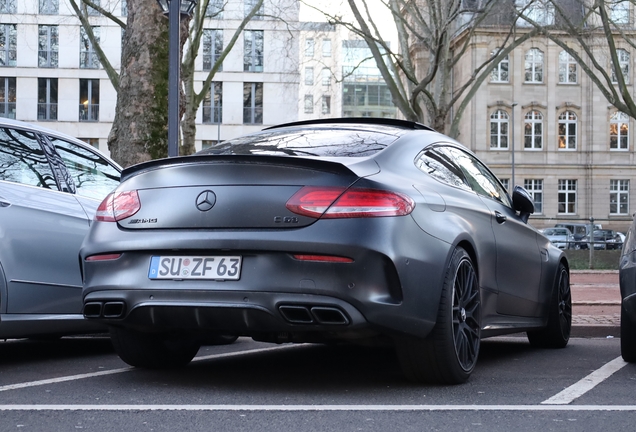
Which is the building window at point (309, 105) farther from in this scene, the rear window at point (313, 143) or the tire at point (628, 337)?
the rear window at point (313, 143)

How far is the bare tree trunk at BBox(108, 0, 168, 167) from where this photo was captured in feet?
42.9

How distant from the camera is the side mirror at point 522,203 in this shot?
23.1ft

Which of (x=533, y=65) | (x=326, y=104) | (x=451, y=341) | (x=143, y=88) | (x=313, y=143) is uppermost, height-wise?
(x=326, y=104)

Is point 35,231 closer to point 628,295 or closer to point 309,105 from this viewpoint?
point 628,295

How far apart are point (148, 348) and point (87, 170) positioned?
82.2 inches

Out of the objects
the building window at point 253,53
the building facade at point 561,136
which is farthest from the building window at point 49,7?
the building facade at point 561,136

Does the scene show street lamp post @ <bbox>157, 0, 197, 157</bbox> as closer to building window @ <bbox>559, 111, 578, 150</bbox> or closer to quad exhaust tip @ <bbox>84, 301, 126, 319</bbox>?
quad exhaust tip @ <bbox>84, 301, 126, 319</bbox>

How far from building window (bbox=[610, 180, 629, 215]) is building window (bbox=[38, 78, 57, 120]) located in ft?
119

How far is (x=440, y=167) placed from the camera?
5918mm

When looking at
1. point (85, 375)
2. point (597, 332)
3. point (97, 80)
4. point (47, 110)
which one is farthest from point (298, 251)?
point (47, 110)

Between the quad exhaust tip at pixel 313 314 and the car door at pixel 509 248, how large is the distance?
1771 mm

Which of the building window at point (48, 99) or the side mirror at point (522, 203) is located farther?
the building window at point (48, 99)

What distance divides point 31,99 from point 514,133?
30688mm

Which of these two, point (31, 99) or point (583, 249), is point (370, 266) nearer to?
point (583, 249)
